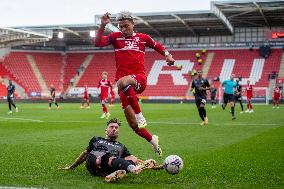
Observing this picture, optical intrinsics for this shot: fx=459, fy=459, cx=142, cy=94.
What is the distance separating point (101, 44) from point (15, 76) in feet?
172

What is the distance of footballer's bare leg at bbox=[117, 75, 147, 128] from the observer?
8078 mm

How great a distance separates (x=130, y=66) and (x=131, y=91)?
48 centimetres

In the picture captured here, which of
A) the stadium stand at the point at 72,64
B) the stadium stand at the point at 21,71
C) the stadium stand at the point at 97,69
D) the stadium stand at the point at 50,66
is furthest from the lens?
the stadium stand at the point at 72,64

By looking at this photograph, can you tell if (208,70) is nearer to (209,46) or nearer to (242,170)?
(209,46)

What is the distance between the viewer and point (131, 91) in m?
8.16

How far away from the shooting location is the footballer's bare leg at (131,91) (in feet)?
26.5

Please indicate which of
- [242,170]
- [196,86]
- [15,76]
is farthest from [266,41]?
[242,170]

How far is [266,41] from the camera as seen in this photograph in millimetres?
55719

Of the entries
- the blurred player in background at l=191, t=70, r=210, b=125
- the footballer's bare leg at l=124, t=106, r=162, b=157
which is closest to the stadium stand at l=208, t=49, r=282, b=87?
the blurred player in background at l=191, t=70, r=210, b=125

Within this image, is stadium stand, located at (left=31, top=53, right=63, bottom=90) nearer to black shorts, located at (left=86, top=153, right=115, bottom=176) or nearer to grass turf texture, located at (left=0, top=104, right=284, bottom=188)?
grass turf texture, located at (left=0, top=104, right=284, bottom=188)

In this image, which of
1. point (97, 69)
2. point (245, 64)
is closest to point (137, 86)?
point (245, 64)

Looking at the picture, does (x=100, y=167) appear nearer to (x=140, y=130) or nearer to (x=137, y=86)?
(x=140, y=130)

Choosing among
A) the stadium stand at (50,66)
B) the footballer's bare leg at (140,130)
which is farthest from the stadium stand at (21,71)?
the footballer's bare leg at (140,130)

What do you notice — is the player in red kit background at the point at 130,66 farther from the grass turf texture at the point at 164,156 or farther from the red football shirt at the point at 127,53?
the grass turf texture at the point at 164,156
